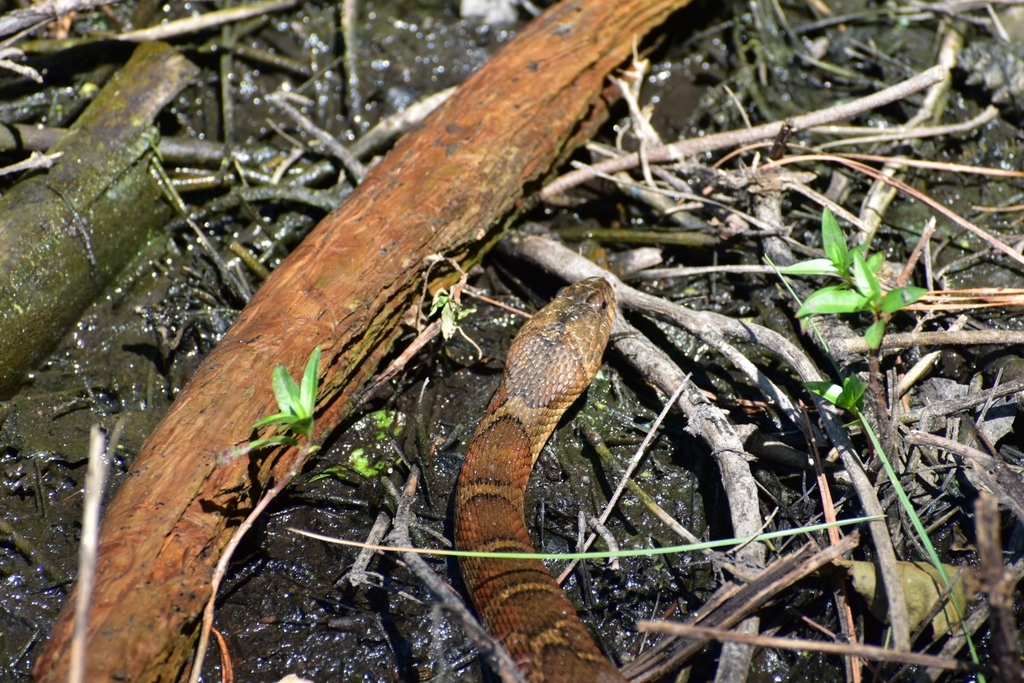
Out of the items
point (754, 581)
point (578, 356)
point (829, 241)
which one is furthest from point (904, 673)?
point (578, 356)

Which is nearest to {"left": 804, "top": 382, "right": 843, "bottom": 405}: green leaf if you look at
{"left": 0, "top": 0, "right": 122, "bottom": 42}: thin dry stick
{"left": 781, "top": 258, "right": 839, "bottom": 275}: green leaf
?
{"left": 781, "top": 258, "right": 839, "bottom": 275}: green leaf

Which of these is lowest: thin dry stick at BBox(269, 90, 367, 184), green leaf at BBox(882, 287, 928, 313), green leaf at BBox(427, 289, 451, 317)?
green leaf at BBox(882, 287, 928, 313)

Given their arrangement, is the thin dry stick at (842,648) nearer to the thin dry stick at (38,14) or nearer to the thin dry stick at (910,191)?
the thin dry stick at (910,191)

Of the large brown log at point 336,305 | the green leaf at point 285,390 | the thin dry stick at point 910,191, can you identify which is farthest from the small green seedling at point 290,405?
the thin dry stick at point 910,191

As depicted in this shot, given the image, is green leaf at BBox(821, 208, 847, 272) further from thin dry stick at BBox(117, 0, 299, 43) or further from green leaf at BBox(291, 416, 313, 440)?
thin dry stick at BBox(117, 0, 299, 43)

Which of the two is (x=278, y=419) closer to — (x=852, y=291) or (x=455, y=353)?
(x=455, y=353)

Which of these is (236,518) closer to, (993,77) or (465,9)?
(465,9)
